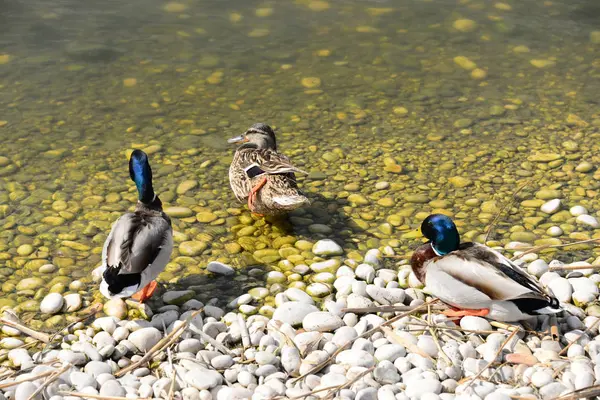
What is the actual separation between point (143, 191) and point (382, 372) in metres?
1.75

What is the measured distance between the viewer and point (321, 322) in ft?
13.1

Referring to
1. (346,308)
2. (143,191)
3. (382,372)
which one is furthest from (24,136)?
(382,372)

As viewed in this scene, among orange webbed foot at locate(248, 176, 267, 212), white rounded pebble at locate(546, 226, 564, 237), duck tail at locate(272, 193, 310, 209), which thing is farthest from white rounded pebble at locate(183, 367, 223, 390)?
white rounded pebble at locate(546, 226, 564, 237)

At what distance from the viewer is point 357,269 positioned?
4574 mm

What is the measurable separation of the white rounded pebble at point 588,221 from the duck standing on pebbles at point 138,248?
8.80 feet

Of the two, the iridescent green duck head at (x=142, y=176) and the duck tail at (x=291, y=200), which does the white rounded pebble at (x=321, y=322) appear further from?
the iridescent green duck head at (x=142, y=176)

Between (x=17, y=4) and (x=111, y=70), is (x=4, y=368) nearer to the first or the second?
(x=111, y=70)

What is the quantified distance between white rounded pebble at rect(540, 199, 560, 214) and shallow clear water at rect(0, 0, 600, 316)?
62 mm

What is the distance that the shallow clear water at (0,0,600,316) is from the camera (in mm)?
5203

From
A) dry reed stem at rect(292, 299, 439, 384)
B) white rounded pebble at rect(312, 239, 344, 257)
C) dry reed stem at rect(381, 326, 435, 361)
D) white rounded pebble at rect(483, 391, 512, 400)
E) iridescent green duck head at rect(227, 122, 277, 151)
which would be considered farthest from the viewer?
iridescent green duck head at rect(227, 122, 277, 151)

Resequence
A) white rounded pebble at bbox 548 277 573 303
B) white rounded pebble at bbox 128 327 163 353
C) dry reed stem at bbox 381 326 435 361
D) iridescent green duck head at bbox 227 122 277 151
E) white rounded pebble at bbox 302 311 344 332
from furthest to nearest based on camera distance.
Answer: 1. iridescent green duck head at bbox 227 122 277 151
2. white rounded pebble at bbox 548 277 573 303
3. white rounded pebble at bbox 302 311 344 332
4. white rounded pebble at bbox 128 327 163 353
5. dry reed stem at bbox 381 326 435 361

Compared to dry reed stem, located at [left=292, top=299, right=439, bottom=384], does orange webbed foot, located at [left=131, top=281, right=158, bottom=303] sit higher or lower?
lower

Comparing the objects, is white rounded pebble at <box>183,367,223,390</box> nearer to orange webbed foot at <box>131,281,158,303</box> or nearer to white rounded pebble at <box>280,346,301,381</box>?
white rounded pebble at <box>280,346,301,381</box>

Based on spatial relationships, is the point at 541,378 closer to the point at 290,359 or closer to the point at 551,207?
the point at 290,359
